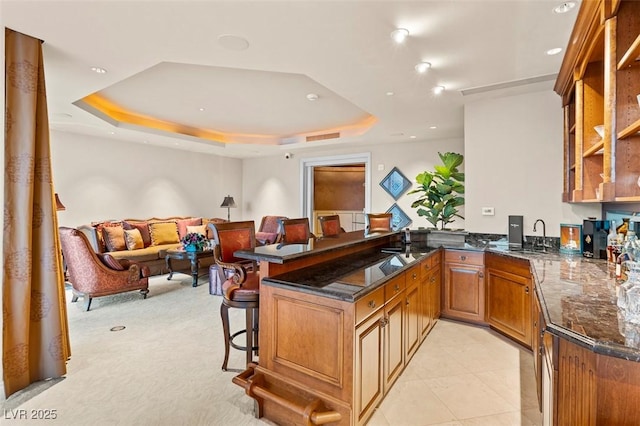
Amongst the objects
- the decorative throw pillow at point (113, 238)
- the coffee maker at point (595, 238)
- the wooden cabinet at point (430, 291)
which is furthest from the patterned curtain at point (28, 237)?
the coffee maker at point (595, 238)

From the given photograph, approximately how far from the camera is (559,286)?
1.82 metres

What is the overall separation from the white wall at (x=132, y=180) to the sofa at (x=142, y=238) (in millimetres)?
336

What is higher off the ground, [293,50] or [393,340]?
[293,50]

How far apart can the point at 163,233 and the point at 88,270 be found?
2.33 metres

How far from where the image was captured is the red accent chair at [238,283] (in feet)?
7.58

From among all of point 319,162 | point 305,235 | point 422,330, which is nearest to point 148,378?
point 305,235

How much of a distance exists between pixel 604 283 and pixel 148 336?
12.5 ft

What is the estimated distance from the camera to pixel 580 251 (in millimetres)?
2885

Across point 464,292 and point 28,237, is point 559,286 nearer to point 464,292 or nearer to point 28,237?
point 464,292

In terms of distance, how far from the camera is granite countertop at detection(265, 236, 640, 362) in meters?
1.12

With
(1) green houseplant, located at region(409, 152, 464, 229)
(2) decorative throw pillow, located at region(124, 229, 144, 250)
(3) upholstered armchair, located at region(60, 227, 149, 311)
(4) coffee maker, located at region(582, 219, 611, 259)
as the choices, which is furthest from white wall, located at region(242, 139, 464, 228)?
(3) upholstered armchair, located at region(60, 227, 149, 311)

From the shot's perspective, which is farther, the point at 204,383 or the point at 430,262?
the point at 430,262

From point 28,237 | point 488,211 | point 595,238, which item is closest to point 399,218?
point 488,211

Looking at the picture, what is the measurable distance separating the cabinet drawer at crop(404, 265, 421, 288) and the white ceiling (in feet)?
5.90
